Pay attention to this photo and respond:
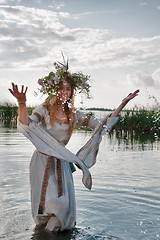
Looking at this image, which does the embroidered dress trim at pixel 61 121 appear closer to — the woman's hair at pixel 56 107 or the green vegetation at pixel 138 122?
the woman's hair at pixel 56 107

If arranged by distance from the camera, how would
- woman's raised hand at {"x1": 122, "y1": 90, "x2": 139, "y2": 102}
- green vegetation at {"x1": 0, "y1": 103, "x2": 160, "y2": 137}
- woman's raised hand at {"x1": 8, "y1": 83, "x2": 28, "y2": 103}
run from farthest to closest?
green vegetation at {"x1": 0, "y1": 103, "x2": 160, "y2": 137} → woman's raised hand at {"x1": 122, "y1": 90, "x2": 139, "y2": 102} → woman's raised hand at {"x1": 8, "y1": 83, "x2": 28, "y2": 103}

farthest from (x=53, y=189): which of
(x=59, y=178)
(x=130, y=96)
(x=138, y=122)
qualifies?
(x=138, y=122)

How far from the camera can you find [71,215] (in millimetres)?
4574

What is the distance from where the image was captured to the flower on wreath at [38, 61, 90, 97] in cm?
477

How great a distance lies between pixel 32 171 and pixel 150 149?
9.41 m

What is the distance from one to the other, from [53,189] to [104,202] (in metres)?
1.96

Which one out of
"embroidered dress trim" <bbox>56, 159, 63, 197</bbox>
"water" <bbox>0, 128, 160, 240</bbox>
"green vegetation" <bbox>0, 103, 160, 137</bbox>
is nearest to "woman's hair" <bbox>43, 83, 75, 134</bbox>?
"embroidered dress trim" <bbox>56, 159, 63, 197</bbox>

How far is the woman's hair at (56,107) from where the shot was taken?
4.70 meters

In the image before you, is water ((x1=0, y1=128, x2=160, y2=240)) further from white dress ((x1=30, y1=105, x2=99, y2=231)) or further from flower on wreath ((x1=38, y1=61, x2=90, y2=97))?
flower on wreath ((x1=38, y1=61, x2=90, y2=97))

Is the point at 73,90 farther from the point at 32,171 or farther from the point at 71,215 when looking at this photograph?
the point at 71,215

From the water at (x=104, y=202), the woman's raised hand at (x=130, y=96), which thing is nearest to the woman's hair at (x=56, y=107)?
the woman's raised hand at (x=130, y=96)

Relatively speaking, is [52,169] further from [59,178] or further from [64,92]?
[64,92]

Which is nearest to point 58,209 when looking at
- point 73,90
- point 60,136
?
point 60,136

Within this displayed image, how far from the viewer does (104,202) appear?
6.23m
